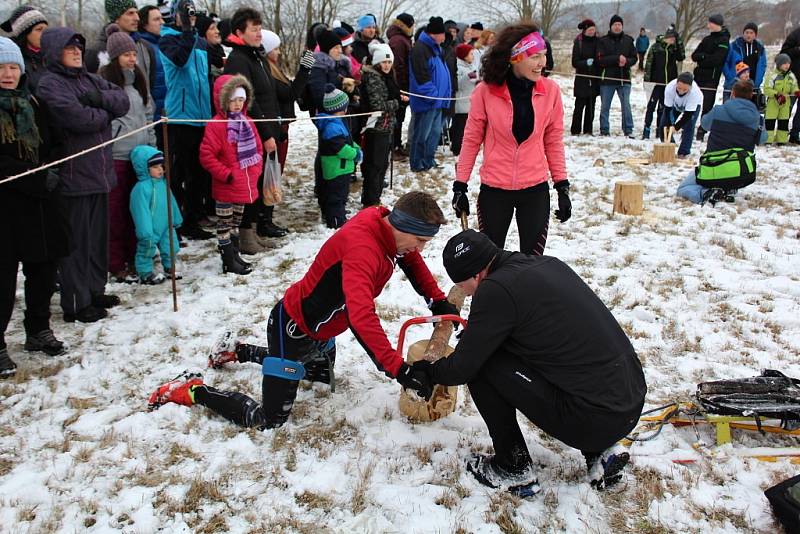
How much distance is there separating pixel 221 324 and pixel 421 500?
8.29ft

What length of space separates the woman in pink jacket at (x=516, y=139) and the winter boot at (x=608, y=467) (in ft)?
5.38

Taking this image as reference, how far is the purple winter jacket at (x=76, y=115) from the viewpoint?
14.5ft

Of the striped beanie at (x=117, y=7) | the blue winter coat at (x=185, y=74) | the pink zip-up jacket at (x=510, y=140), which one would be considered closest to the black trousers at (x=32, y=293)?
the blue winter coat at (x=185, y=74)

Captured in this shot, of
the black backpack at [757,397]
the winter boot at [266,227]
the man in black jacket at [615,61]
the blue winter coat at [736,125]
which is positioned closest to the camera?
the black backpack at [757,397]

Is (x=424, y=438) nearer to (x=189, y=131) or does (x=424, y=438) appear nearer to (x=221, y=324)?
(x=221, y=324)

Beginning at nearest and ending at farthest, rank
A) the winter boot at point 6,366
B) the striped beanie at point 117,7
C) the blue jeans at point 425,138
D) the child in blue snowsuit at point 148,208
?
the winter boot at point 6,366 < the child in blue snowsuit at point 148,208 < the striped beanie at point 117,7 < the blue jeans at point 425,138

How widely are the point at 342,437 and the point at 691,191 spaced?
6470 mm

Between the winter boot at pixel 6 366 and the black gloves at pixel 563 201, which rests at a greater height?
the black gloves at pixel 563 201

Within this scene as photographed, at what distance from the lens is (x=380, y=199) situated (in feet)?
27.5

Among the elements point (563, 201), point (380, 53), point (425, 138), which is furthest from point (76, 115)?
point (425, 138)

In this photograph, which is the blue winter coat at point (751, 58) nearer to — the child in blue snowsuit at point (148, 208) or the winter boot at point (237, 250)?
the winter boot at point (237, 250)

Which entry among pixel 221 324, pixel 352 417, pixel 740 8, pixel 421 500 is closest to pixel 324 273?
pixel 352 417

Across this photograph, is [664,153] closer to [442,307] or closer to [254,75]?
[254,75]

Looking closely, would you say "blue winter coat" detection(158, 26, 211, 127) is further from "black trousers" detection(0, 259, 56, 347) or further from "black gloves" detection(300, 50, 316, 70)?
"black trousers" detection(0, 259, 56, 347)
